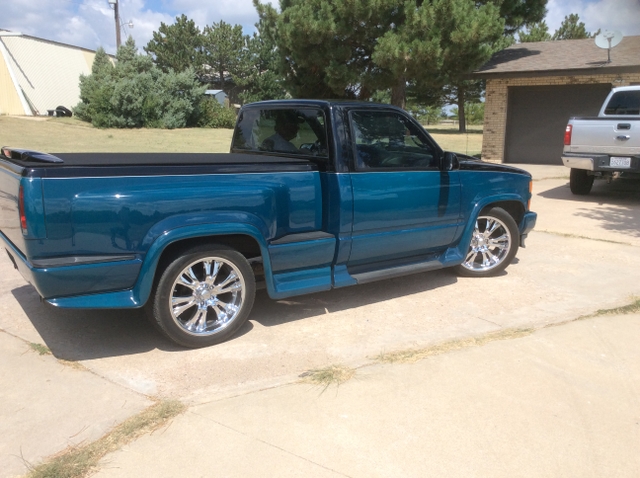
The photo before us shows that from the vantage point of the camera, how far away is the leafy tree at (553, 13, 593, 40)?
3866 cm

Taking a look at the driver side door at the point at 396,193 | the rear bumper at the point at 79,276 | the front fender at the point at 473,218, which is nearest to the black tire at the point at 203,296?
the rear bumper at the point at 79,276

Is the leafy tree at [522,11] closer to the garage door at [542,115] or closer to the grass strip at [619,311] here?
the garage door at [542,115]

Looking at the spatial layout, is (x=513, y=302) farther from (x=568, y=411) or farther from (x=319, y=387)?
(x=319, y=387)

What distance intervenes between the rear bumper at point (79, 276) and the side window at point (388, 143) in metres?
1.99

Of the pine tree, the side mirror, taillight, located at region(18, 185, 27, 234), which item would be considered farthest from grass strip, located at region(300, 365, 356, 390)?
the pine tree

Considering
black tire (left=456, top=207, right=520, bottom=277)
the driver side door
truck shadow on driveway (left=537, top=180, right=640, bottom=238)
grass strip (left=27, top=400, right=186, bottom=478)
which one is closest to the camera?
grass strip (left=27, top=400, right=186, bottom=478)

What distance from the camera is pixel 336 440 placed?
309cm

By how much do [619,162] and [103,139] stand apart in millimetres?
20313

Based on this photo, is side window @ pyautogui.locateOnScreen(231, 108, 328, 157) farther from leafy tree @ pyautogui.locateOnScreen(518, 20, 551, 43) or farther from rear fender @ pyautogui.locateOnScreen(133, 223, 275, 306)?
leafy tree @ pyautogui.locateOnScreen(518, 20, 551, 43)

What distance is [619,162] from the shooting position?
32.2 feet

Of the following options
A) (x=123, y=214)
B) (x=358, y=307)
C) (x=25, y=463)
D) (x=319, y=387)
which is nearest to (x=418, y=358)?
(x=319, y=387)

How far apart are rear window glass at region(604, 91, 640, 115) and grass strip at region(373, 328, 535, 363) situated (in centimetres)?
816

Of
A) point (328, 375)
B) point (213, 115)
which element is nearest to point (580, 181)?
point (328, 375)

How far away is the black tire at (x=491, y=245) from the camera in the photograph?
5902 millimetres
